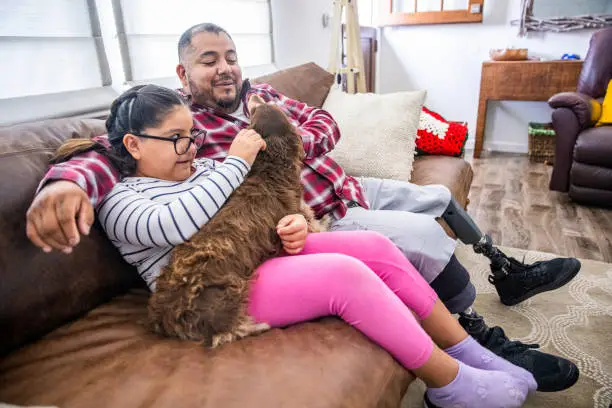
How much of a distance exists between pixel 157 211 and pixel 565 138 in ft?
8.95

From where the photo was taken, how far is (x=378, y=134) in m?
1.78

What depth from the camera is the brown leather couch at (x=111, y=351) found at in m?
0.71

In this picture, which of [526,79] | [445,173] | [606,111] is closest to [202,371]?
[445,173]

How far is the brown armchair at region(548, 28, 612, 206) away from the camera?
96.7 inches

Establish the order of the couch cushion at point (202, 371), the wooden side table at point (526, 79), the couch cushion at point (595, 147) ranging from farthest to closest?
the wooden side table at point (526, 79) → the couch cushion at point (595, 147) → the couch cushion at point (202, 371)

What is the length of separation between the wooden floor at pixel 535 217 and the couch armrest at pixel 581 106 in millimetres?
519

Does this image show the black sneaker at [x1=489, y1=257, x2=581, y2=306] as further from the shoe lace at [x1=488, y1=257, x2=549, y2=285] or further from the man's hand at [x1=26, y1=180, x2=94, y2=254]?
the man's hand at [x1=26, y1=180, x2=94, y2=254]

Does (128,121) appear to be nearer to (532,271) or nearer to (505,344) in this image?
(505,344)

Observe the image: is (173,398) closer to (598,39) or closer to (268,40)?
(268,40)

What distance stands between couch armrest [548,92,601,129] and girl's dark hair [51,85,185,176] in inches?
103

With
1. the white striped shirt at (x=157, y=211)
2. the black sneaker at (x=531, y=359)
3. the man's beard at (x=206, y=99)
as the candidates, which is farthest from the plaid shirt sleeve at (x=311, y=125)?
the black sneaker at (x=531, y=359)

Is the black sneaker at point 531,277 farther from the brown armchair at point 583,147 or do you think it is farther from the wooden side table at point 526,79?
the wooden side table at point 526,79

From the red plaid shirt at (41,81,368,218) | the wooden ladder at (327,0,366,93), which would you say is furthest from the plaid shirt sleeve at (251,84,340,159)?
the wooden ladder at (327,0,366,93)

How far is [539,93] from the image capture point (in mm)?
3508
